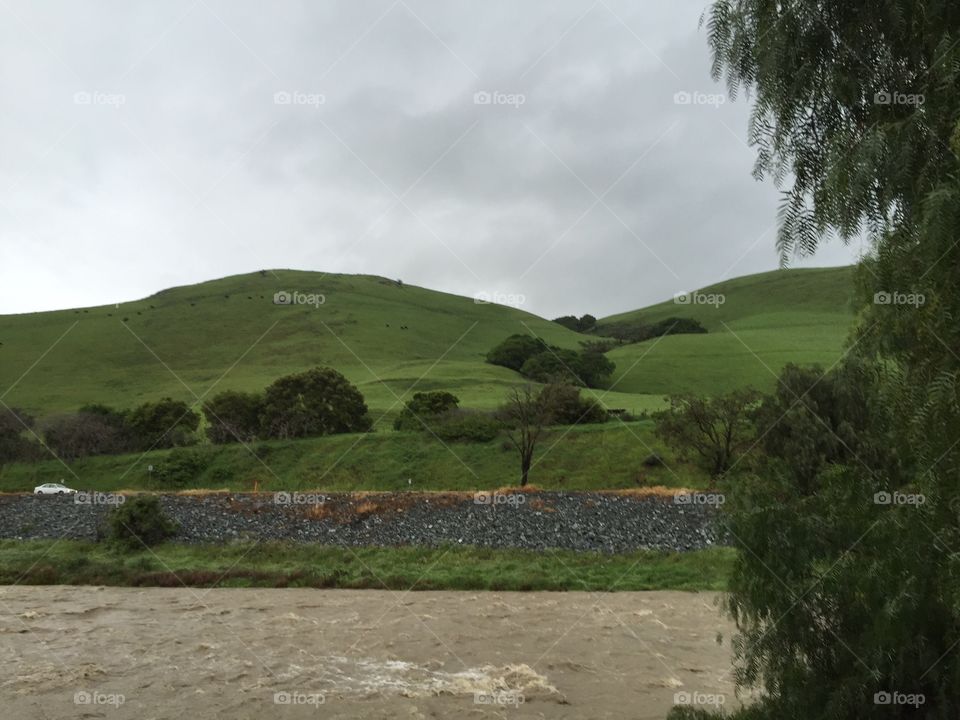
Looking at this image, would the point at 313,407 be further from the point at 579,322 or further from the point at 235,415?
the point at 579,322

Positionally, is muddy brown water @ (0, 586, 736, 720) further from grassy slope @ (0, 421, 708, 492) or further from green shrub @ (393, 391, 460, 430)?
green shrub @ (393, 391, 460, 430)

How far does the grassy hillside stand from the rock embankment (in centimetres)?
2753

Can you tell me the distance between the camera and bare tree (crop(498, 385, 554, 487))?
4258cm

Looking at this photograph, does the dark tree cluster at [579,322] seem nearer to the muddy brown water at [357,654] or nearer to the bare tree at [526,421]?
the bare tree at [526,421]

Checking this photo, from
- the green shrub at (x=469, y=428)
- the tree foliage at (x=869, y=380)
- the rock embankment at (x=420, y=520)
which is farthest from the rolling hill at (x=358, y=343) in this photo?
the tree foliage at (x=869, y=380)

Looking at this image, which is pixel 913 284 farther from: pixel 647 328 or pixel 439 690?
pixel 647 328

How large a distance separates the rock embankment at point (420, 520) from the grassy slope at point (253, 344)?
36258 millimetres

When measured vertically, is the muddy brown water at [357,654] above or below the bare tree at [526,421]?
below

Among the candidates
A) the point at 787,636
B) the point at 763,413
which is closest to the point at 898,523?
the point at 787,636

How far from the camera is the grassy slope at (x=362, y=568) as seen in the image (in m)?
20.3

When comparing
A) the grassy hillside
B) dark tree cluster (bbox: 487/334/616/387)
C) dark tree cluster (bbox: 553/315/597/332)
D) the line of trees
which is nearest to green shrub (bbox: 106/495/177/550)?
the line of trees

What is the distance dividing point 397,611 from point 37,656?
7.06m

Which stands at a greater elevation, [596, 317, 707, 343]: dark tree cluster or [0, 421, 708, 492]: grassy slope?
[596, 317, 707, 343]: dark tree cluster

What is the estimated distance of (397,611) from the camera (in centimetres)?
1698
